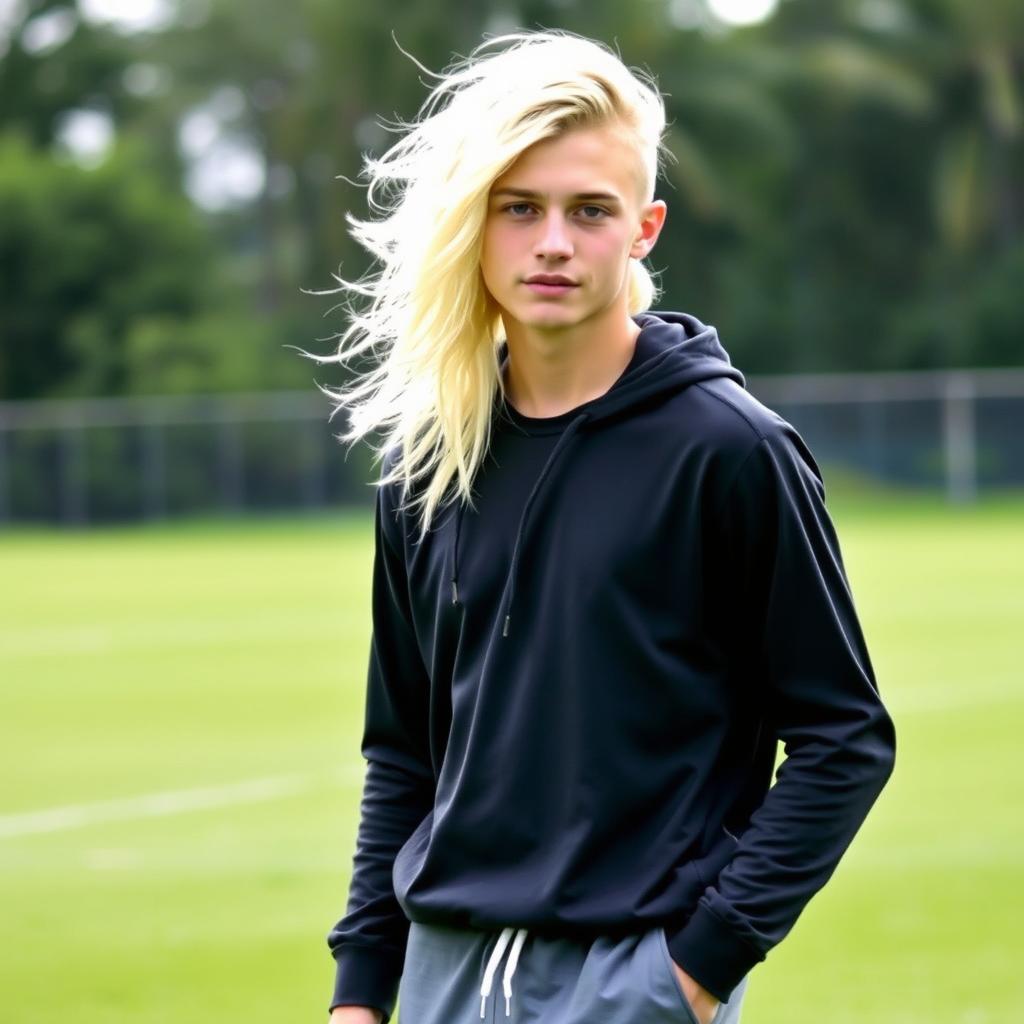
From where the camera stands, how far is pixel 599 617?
10.2ft

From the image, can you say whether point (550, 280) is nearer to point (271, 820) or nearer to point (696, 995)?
point (696, 995)

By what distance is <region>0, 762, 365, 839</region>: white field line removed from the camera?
1017 cm

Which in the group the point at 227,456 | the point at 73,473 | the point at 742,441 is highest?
the point at 742,441

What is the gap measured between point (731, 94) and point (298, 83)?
10.1 m

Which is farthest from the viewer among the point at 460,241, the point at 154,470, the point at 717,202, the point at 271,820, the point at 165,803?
the point at 717,202

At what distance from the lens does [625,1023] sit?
120 inches

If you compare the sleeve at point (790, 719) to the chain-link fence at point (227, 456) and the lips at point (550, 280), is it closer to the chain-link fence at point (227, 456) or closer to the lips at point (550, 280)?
the lips at point (550, 280)

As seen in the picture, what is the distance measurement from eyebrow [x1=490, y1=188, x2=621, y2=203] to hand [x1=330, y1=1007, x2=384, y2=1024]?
4.15ft

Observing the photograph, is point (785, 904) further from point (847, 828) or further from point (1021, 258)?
point (1021, 258)

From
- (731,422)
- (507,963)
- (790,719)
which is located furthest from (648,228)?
(507,963)

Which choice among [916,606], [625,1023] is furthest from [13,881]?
[916,606]

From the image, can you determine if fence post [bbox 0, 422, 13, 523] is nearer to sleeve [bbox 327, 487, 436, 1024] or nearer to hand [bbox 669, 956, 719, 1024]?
sleeve [bbox 327, 487, 436, 1024]

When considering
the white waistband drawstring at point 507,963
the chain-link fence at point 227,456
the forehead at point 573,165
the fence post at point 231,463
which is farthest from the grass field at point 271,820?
the fence post at point 231,463

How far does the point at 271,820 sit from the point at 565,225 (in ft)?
23.4
